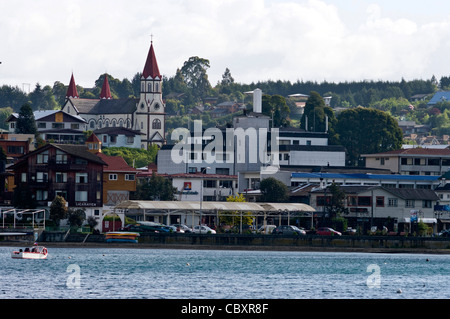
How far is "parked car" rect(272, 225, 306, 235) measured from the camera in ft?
383

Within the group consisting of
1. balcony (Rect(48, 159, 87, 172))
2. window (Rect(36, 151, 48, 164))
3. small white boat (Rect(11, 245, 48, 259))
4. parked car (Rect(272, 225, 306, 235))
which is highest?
window (Rect(36, 151, 48, 164))

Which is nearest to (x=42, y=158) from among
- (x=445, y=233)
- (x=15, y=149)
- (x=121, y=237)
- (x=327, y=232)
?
(x=121, y=237)

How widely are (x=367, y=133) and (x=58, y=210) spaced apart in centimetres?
8967

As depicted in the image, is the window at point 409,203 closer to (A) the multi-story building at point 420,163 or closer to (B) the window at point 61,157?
(A) the multi-story building at point 420,163

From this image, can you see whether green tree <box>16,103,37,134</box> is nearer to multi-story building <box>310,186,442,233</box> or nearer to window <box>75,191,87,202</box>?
window <box>75,191,87,202</box>

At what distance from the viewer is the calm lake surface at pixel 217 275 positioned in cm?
6988

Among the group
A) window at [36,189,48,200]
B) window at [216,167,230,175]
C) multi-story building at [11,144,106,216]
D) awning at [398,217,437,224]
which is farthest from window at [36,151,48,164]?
awning at [398,217,437,224]

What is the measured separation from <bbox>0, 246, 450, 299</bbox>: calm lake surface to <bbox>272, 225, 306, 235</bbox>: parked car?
5260 millimetres

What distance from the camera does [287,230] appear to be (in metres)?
118

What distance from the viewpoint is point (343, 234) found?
119688 millimetres

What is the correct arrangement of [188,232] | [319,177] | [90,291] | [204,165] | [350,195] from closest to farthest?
[90,291]
[188,232]
[350,195]
[319,177]
[204,165]

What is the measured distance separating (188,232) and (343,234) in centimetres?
1669

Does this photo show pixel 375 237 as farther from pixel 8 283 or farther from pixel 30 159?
pixel 8 283
